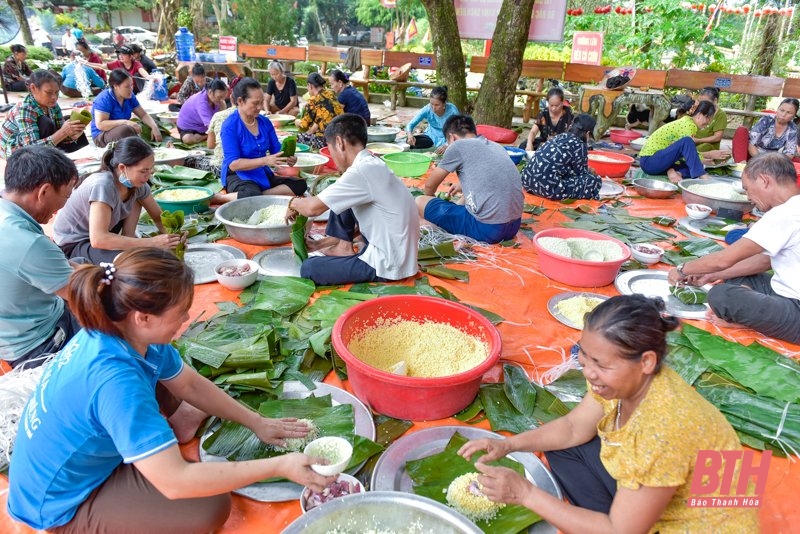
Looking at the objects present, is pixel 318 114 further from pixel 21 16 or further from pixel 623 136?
pixel 21 16

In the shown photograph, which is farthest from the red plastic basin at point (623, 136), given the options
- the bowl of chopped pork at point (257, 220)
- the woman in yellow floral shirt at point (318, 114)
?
the bowl of chopped pork at point (257, 220)

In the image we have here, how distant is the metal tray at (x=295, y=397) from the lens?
168cm

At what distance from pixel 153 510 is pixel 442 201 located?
127 inches

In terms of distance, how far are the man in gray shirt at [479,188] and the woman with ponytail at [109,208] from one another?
6.74ft

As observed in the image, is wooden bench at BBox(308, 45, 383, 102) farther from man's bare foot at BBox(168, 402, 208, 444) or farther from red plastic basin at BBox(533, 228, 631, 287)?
man's bare foot at BBox(168, 402, 208, 444)

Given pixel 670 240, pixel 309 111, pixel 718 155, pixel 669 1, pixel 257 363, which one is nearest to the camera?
pixel 257 363

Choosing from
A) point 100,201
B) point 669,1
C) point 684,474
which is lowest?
point 684,474

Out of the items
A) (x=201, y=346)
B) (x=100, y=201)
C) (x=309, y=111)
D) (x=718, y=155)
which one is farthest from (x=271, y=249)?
(x=718, y=155)

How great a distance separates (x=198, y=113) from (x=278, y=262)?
4.21 m

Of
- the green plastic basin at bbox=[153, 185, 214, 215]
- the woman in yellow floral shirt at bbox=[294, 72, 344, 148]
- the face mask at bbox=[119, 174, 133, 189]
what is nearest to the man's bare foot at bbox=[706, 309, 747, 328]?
the face mask at bbox=[119, 174, 133, 189]

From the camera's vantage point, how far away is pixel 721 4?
10547 millimetres

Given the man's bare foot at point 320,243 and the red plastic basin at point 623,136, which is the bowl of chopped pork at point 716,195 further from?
the man's bare foot at point 320,243

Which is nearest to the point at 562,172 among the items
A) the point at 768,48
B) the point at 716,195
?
the point at 716,195

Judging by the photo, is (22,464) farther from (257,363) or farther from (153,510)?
(257,363)
